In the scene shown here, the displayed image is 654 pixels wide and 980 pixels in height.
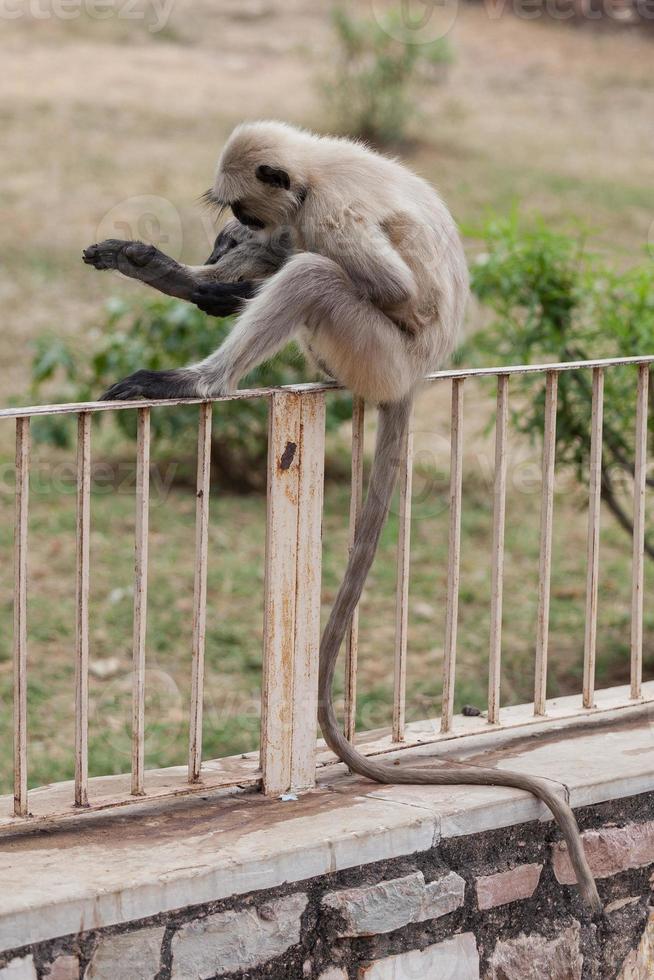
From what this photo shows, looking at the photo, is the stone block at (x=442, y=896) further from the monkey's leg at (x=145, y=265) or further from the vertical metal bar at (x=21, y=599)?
the monkey's leg at (x=145, y=265)

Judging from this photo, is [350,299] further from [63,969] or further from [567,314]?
[567,314]

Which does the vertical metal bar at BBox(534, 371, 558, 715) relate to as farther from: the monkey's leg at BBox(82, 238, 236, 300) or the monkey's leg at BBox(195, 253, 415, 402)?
the monkey's leg at BBox(82, 238, 236, 300)

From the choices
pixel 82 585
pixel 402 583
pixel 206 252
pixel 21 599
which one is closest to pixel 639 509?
pixel 402 583

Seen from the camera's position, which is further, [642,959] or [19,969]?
[642,959]

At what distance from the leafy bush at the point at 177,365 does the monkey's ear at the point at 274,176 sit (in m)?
3.62

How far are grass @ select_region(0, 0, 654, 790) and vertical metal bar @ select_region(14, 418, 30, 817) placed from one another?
80.9 inches

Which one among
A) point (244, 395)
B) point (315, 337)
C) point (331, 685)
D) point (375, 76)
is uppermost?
point (375, 76)

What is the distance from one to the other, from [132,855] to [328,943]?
41 cm

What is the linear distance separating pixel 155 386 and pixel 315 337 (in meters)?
0.45

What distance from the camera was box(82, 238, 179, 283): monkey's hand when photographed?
2.94 meters

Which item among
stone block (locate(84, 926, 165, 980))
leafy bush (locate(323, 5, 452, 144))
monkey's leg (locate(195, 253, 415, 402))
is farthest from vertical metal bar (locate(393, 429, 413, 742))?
leafy bush (locate(323, 5, 452, 144))

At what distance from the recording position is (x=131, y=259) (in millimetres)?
2975

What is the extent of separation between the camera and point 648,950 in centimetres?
308

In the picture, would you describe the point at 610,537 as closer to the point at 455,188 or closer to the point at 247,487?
the point at 247,487
